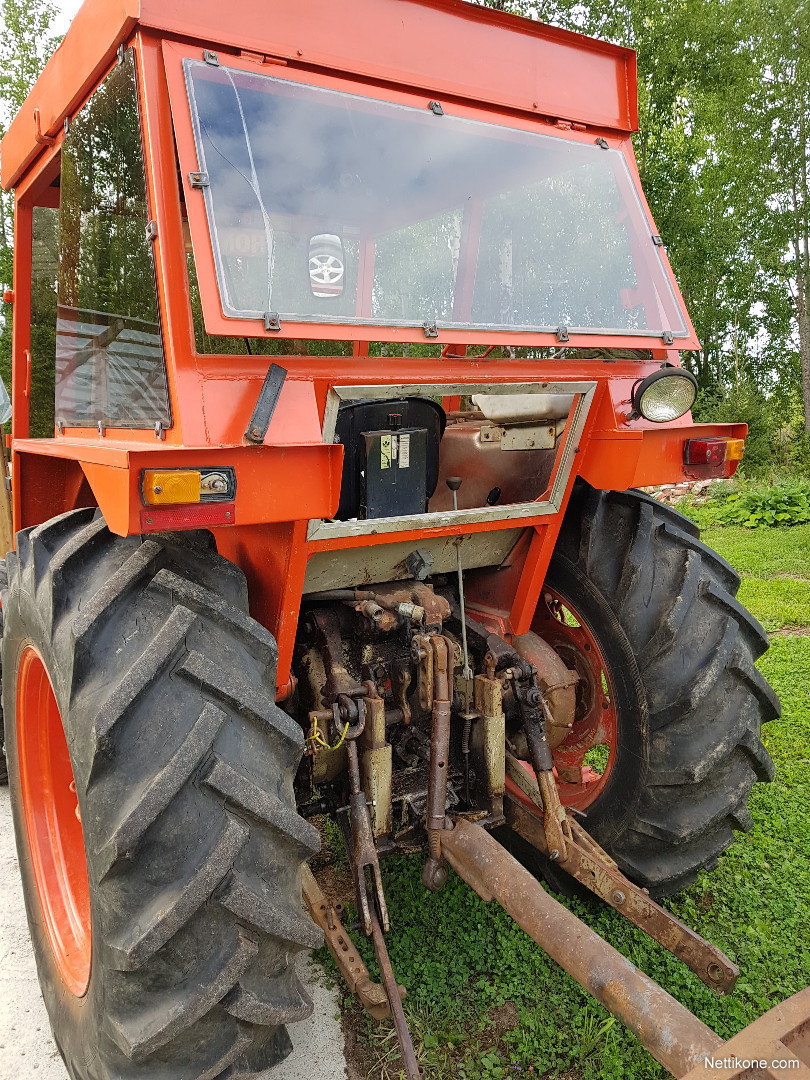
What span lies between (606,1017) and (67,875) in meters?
1.69

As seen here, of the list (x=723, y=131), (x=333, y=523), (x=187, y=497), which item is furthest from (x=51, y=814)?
(x=723, y=131)

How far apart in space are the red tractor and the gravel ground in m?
0.25

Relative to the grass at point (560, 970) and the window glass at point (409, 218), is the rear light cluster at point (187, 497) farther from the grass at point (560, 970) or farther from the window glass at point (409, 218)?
the grass at point (560, 970)

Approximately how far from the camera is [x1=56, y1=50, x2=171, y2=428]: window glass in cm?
190

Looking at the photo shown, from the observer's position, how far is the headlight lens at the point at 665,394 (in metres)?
2.15

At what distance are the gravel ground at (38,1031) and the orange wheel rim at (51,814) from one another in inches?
15.0

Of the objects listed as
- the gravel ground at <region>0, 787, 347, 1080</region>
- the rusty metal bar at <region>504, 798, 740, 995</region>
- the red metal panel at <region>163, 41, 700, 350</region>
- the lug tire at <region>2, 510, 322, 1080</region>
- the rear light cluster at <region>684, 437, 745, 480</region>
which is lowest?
the gravel ground at <region>0, 787, 347, 1080</region>

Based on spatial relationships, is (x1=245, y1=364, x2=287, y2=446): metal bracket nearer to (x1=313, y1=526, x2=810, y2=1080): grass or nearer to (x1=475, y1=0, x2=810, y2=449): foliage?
(x1=313, y1=526, x2=810, y2=1080): grass

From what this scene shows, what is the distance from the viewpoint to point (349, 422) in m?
2.18

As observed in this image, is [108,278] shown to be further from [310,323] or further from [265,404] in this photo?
[265,404]

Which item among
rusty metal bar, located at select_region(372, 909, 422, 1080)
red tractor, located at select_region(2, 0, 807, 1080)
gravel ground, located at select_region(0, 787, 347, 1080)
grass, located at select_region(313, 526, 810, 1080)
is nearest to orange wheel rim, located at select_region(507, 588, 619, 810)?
red tractor, located at select_region(2, 0, 807, 1080)

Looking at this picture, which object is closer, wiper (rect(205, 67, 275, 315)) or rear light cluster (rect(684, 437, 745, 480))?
wiper (rect(205, 67, 275, 315))

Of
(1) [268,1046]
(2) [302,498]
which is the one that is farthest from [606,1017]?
(2) [302,498]

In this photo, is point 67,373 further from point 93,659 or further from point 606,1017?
point 606,1017
